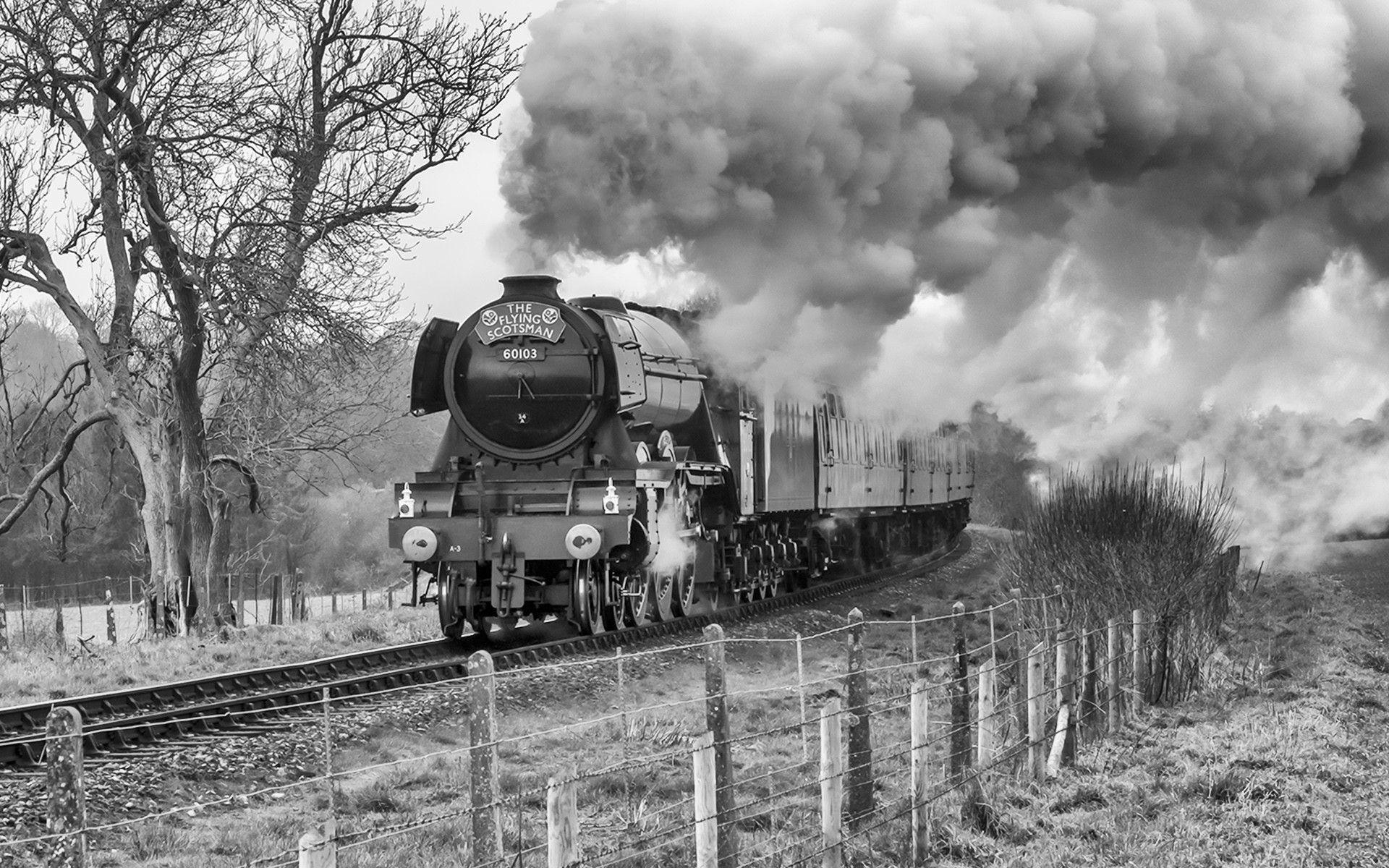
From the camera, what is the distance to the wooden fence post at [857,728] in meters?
7.52

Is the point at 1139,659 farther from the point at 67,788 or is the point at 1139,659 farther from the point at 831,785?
the point at 67,788

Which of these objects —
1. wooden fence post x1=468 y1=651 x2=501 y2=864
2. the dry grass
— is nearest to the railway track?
the dry grass

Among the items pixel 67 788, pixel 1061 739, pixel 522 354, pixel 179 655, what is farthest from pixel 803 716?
pixel 179 655

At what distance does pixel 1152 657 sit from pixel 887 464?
1243 cm

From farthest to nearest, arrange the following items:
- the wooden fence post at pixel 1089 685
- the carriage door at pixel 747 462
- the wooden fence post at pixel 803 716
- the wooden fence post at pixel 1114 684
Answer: the carriage door at pixel 747 462, the wooden fence post at pixel 1114 684, the wooden fence post at pixel 1089 685, the wooden fence post at pixel 803 716

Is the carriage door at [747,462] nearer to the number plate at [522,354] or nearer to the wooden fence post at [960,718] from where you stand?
the number plate at [522,354]

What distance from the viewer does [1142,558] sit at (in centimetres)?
1241

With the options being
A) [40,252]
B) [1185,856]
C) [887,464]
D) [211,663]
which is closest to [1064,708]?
[1185,856]

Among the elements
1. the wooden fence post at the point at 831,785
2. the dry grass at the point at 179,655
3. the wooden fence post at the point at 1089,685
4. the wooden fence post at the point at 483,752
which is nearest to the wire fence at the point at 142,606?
the dry grass at the point at 179,655

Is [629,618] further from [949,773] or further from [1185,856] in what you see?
[1185,856]

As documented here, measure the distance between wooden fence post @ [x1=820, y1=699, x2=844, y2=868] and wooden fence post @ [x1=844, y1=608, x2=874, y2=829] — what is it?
1.16 m

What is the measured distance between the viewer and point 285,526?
43.1 meters

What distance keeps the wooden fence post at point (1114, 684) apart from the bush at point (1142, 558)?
799mm

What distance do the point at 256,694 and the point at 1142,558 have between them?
7.18 metres
